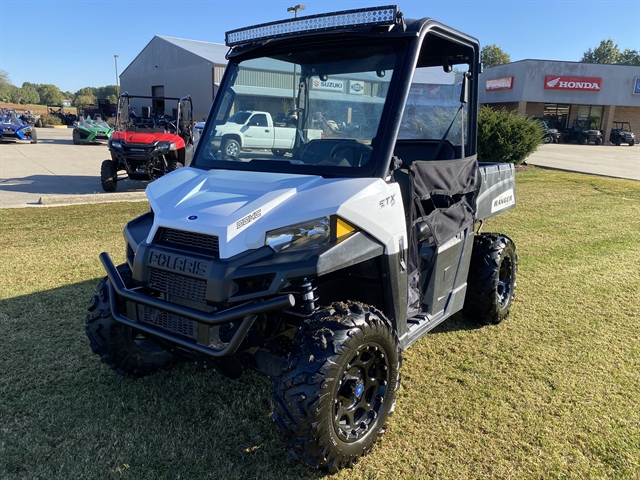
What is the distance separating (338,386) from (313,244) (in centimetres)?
70

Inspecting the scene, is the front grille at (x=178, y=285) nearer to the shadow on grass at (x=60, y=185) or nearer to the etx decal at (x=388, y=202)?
the etx decal at (x=388, y=202)

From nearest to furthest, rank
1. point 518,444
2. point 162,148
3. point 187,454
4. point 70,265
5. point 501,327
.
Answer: point 187,454 < point 518,444 < point 501,327 < point 70,265 < point 162,148

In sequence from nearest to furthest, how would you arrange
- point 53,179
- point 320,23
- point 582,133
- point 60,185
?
1. point 320,23
2. point 60,185
3. point 53,179
4. point 582,133

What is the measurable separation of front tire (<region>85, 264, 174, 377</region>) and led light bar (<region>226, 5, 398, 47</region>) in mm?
1680

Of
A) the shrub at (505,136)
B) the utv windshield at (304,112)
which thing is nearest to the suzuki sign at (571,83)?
the shrub at (505,136)

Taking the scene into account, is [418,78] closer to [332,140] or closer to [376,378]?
[332,140]

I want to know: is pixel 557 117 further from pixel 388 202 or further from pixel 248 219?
pixel 248 219

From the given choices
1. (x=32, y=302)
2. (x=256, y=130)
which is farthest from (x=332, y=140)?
(x=32, y=302)

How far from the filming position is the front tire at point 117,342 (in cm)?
309

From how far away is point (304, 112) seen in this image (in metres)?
3.37

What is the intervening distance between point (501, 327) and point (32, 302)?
14.3ft

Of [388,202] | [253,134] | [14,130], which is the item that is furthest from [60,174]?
[388,202]

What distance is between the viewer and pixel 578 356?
3.95 meters

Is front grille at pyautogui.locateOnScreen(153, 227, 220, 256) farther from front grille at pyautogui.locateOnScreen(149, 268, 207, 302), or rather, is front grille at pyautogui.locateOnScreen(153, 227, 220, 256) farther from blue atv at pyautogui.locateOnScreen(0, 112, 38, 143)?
blue atv at pyautogui.locateOnScreen(0, 112, 38, 143)
